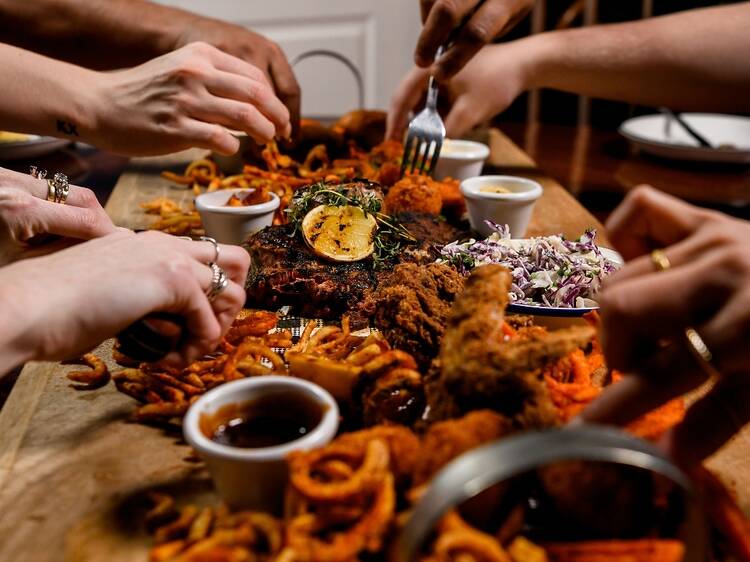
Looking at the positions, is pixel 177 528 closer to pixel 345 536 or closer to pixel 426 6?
pixel 345 536

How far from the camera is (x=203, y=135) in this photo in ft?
8.95

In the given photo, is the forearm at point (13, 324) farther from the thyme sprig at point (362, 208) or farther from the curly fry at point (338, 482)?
the thyme sprig at point (362, 208)

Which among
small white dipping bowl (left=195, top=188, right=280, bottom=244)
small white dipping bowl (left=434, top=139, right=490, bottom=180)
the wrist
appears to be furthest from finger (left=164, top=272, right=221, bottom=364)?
the wrist

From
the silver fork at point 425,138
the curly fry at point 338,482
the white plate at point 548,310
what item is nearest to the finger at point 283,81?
the silver fork at point 425,138

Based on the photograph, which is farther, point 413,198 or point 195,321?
point 413,198

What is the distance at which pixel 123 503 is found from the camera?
1511mm

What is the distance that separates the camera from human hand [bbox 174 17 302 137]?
356cm

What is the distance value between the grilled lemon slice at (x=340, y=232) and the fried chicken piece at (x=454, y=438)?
1.25 metres

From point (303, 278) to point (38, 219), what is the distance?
2.91ft

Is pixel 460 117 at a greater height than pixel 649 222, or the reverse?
pixel 649 222

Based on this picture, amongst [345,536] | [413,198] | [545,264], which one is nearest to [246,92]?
[413,198]

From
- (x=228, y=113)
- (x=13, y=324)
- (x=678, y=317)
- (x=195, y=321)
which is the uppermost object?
(x=228, y=113)

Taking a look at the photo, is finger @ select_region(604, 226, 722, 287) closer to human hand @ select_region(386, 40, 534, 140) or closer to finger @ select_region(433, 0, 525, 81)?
finger @ select_region(433, 0, 525, 81)

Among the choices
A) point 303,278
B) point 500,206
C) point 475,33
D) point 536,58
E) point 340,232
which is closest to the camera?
point 303,278
